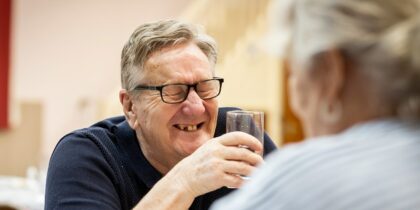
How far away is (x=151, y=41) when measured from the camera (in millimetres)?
1615

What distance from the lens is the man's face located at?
164 cm

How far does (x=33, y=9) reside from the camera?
20.6 ft

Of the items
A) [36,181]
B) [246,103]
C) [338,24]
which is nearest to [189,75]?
[338,24]

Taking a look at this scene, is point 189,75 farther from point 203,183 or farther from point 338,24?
point 338,24

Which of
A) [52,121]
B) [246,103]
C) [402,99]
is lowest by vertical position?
[52,121]

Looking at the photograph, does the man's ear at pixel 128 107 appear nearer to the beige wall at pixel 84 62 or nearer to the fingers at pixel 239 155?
the fingers at pixel 239 155

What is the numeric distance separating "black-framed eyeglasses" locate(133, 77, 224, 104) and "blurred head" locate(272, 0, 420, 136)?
2.41 feet

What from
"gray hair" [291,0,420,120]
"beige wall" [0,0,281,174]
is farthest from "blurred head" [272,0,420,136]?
"beige wall" [0,0,281,174]

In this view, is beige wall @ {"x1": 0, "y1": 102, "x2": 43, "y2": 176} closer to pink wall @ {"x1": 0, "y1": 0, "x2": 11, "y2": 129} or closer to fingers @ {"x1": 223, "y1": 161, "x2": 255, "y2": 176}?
pink wall @ {"x1": 0, "y1": 0, "x2": 11, "y2": 129}

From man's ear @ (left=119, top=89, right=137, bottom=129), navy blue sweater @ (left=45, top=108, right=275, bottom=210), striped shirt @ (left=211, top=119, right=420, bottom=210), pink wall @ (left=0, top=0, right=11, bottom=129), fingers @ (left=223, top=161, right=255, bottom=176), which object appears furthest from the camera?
pink wall @ (left=0, top=0, right=11, bottom=129)

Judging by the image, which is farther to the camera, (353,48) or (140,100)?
(140,100)

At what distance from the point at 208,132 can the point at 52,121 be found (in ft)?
16.1

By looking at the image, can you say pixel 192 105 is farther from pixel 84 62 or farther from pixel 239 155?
pixel 84 62

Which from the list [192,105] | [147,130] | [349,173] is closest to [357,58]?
[349,173]
